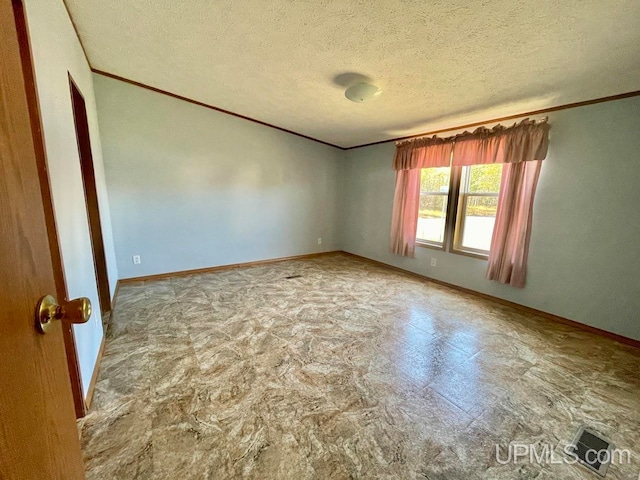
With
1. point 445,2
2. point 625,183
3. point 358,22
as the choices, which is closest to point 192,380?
point 358,22

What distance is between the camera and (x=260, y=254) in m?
4.59

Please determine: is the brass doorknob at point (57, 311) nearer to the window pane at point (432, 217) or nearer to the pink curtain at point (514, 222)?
the pink curtain at point (514, 222)

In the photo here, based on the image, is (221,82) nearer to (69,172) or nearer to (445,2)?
(69,172)

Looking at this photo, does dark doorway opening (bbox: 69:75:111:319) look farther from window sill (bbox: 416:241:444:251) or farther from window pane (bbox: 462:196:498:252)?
window pane (bbox: 462:196:498:252)

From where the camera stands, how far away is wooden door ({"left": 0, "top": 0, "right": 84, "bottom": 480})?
0.43m

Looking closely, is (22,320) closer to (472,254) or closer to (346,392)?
(346,392)

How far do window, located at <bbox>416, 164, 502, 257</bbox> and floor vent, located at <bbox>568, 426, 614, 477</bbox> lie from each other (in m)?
2.12

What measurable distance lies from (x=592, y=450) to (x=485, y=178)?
105 inches

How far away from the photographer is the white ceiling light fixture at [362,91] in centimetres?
240

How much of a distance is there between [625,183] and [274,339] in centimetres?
329

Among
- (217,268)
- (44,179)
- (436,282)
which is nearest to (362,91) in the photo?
(44,179)

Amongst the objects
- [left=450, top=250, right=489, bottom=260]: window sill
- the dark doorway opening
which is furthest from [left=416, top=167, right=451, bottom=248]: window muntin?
the dark doorway opening

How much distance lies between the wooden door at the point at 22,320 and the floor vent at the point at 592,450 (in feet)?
6.84

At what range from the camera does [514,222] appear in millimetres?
2900
